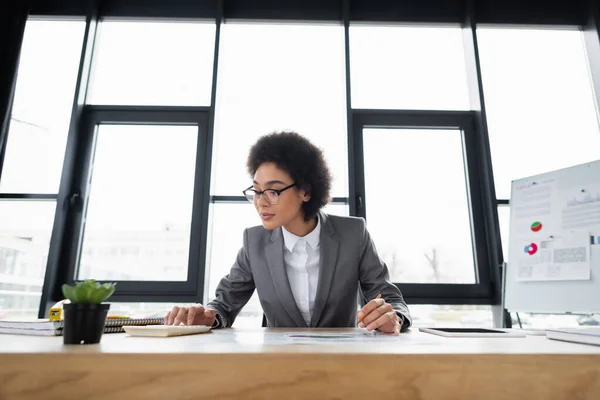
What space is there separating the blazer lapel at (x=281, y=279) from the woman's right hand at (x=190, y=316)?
1.18ft

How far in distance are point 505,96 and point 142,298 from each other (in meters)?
2.97

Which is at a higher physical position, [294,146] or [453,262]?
[294,146]

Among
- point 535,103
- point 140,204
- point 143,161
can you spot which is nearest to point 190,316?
point 140,204

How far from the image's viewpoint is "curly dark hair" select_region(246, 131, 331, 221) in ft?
5.25

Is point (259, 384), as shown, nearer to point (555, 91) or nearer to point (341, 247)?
point (341, 247)

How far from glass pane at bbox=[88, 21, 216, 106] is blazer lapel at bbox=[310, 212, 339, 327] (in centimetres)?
164

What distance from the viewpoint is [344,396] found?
1.52ft

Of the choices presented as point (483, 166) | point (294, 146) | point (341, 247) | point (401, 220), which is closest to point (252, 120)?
point (294, 146)

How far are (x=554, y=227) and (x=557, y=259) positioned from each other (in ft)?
0.60

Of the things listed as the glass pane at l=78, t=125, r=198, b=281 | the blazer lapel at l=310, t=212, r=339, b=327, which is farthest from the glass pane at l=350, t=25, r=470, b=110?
the blazer lapel at l=310, t=212, r=339, b=327

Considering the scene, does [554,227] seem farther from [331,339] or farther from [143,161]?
[143,161]

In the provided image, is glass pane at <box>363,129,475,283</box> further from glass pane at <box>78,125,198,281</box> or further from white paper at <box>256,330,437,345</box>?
white paper at <box>256,330,437,345</box>

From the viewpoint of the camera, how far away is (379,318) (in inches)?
35.4

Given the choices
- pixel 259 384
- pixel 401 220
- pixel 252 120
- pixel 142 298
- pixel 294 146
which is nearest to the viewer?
pixel 259 384
